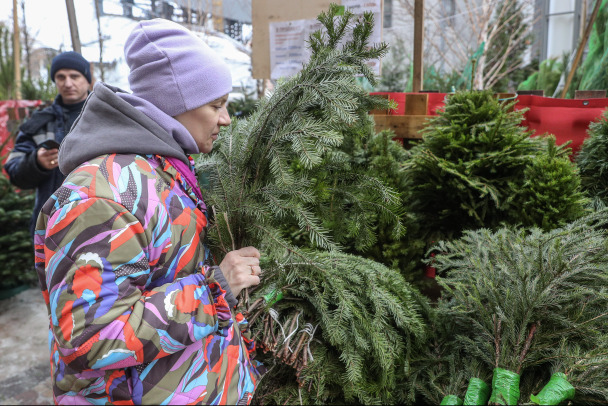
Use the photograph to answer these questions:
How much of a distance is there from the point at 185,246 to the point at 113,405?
0.45 metres

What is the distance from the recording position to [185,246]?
4.27 feet

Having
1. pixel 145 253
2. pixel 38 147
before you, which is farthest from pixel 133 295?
pixel 38 147

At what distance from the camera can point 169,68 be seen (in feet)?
4.51

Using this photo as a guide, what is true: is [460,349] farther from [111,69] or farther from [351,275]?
[111,69]

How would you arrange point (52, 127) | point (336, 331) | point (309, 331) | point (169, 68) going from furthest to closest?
1. point (52, 127)
2. point (309, 331)
3. point (336, 331)
4. point (169, 68)

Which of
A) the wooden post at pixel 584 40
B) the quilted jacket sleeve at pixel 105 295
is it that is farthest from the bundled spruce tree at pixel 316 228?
the wooden post at pixel 584 40

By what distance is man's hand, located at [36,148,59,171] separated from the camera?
A: 10.2 feet

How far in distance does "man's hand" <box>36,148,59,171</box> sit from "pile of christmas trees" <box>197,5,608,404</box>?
6.25ft

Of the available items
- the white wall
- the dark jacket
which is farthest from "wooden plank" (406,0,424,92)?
the white wall

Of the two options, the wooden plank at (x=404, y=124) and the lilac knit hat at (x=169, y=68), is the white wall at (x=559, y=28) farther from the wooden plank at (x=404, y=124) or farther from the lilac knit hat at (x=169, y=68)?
the lilac knit hat at (x=169, y=68)

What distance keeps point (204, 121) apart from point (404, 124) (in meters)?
1.83

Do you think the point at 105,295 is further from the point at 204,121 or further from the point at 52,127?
the point at 52,127

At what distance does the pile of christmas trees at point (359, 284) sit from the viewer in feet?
4.69

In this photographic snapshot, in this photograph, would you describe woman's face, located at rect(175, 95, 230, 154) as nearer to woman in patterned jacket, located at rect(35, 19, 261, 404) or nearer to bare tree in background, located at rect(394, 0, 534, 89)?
woman in patterned jacket, located at rect(35, 19, 261, 404)
